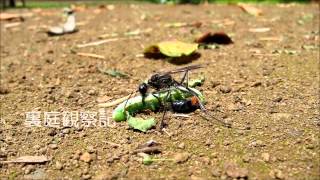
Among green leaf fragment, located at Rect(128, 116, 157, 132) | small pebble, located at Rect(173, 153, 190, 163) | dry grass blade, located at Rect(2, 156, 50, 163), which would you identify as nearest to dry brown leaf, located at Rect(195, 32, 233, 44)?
green leaf fragment, located at Rect(128, 116, 157, 132)

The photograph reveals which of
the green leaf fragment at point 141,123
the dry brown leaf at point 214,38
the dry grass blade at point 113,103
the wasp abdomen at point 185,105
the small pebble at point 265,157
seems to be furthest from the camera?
the dry brown leaf at point 214,38

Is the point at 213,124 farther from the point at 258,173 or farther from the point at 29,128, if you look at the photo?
the point at 29,128

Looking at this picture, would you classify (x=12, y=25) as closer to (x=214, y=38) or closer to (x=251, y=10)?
(x=214, y=38)

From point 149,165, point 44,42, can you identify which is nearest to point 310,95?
point 149,165

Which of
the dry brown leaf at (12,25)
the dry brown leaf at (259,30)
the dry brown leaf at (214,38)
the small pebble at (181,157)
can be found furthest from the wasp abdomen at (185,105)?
the dry brown leaf at (12,25)

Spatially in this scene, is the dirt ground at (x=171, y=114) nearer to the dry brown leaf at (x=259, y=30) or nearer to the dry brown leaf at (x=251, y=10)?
the dry brown leaf at (x=259, y=30)
